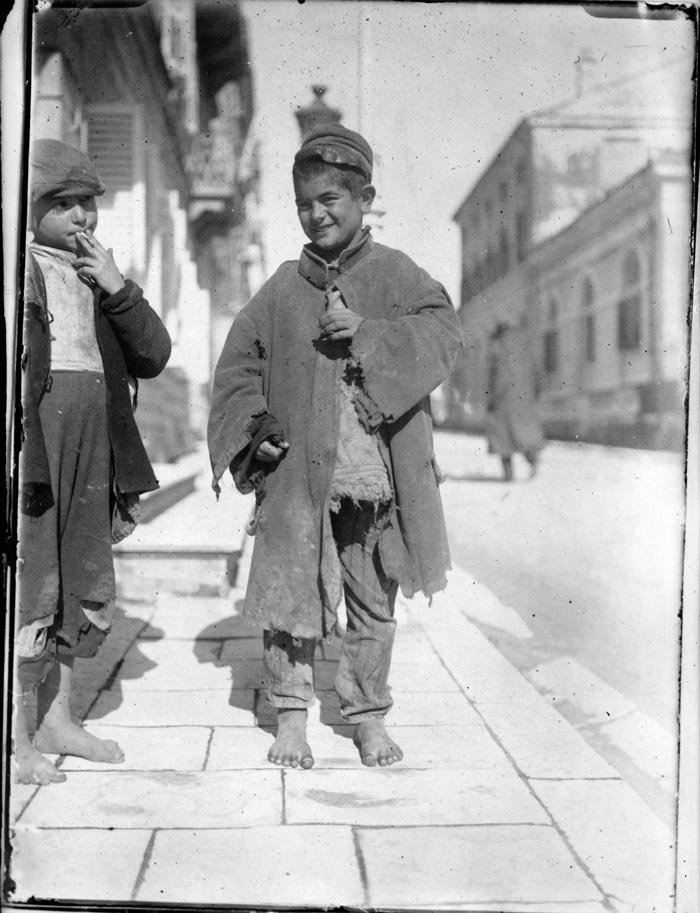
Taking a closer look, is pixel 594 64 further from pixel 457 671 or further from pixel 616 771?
pixel 457 671

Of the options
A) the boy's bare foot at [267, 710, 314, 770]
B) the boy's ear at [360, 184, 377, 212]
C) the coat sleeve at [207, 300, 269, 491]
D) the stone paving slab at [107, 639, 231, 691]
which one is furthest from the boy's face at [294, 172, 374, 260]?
the stone paving slab at [107, 639, 231, 691]

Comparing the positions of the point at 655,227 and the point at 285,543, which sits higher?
the point at 655,227

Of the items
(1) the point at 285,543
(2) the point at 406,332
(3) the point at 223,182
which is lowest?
(1) the point at 285,543

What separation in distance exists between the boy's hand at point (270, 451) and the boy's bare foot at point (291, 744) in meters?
0.73

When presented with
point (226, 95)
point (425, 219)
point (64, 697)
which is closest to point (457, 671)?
point (64, 697)

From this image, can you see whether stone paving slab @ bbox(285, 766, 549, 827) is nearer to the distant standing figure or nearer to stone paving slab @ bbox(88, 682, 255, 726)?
stone paving slab @ bbox(88, 682, 255, 726)

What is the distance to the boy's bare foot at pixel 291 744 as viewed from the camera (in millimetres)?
2572

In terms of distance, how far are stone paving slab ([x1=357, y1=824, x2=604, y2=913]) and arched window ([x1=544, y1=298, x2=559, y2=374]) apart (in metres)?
1.40

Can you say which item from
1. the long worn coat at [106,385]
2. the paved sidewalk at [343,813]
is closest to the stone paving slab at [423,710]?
Answer: the paved sidewalk at [343,813]

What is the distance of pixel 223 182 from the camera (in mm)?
2629

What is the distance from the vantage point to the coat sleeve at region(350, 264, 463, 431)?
2.44 m

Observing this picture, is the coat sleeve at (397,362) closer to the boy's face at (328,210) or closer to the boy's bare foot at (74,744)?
the boy's face at (328,210)

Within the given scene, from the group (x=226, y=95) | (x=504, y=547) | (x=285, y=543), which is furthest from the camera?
(x=504, y=547)

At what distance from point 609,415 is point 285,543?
1214mm
